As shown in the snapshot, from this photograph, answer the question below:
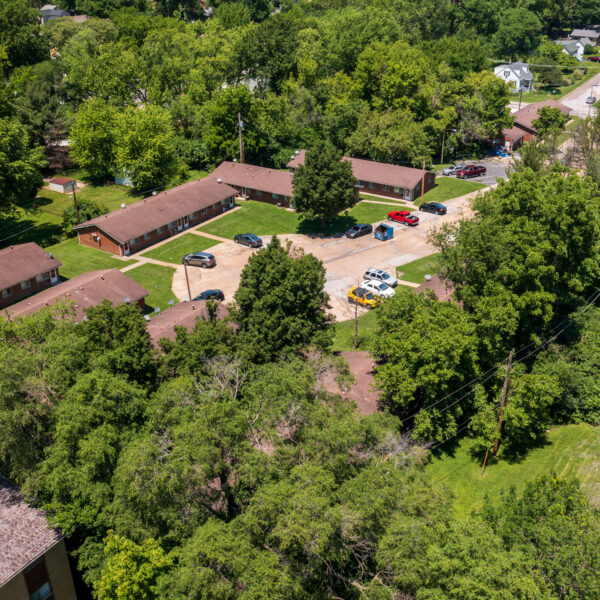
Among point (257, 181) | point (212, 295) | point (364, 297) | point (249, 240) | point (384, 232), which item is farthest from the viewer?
point (257, 181)

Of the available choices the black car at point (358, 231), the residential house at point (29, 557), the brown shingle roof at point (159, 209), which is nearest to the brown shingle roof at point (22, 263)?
the brown shingle roof at point (159, 209)

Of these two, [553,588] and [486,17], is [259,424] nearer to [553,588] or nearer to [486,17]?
[553,588]

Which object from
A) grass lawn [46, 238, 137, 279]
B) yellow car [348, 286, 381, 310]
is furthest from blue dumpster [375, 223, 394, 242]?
grass lawn [46, 238, 137, 279]

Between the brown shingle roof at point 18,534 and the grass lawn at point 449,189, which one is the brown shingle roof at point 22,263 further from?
the grass lawn at point 449,189

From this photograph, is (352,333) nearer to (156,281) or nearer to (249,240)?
(249,240)

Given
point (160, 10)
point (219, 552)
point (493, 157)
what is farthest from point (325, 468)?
point (160, 10)

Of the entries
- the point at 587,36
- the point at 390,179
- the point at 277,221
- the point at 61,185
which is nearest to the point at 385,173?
the point at 390,179
